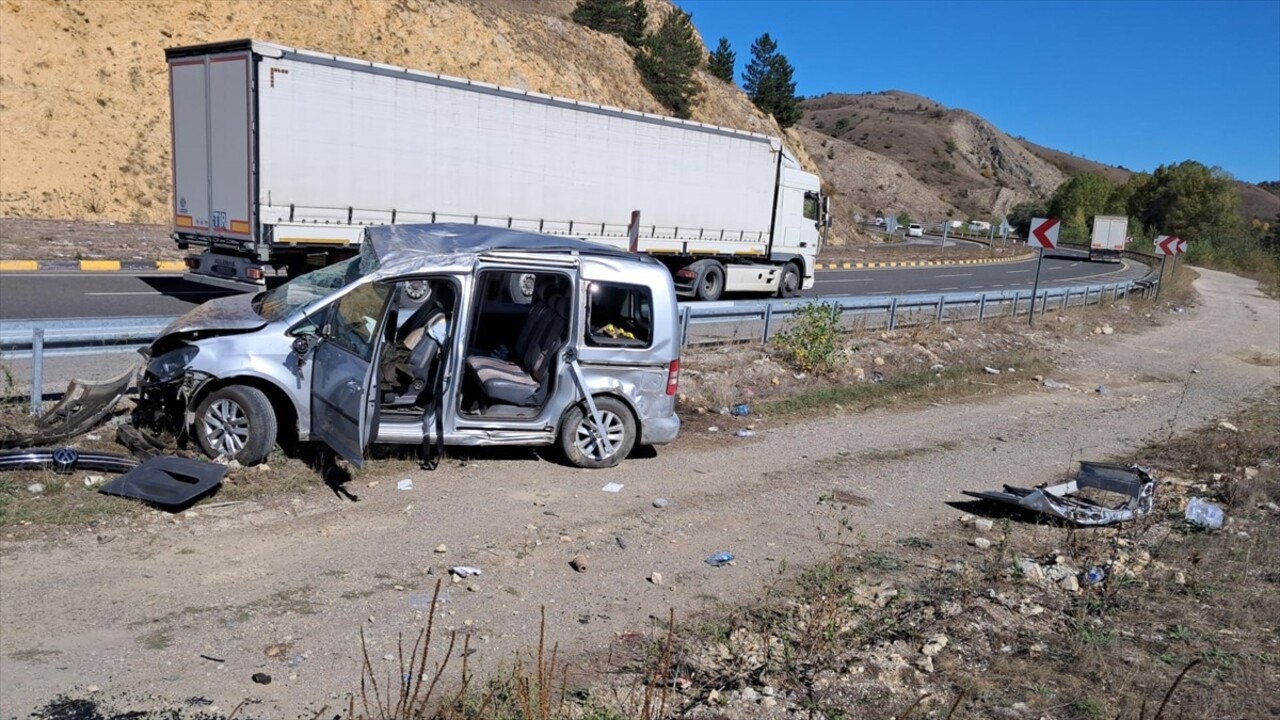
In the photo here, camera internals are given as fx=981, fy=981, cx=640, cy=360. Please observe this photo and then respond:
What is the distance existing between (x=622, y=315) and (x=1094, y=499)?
4.36 m

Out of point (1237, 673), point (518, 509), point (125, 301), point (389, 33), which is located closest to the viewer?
point (1237, 673)

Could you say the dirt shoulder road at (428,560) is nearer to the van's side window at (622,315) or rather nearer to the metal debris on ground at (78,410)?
the van's side window at (622,315)

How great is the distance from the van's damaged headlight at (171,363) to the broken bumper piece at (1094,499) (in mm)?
6141

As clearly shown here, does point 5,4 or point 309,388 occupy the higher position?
point 5,4

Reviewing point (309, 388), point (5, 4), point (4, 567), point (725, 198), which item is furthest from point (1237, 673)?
point (5, 4)

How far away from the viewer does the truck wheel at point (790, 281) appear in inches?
972

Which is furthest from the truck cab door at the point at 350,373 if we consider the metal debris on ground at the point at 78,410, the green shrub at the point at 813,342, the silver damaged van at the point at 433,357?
the green shrub at the point at 813,342

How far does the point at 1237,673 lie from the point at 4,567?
658cm

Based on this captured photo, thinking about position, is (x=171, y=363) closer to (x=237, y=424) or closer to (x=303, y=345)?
(x=237, y=424)

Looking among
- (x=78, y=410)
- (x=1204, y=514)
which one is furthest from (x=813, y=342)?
(x=78, y=410)

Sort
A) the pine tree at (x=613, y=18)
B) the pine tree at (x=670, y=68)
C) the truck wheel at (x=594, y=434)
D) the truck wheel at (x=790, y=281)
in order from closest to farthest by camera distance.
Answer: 1. the truck wheel at (x=594, y=434)
2. the truck wheel at (x=790, y=281)
3. the pine tree at (x=670, y=68)
4. the pine tree at (x=613, y=18)

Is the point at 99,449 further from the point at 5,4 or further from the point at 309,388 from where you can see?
the point at 5,4

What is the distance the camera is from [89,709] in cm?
407

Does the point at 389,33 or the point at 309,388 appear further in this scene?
the point at 389,33
